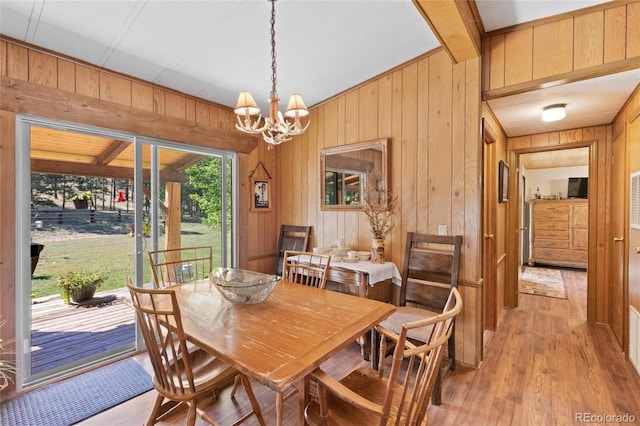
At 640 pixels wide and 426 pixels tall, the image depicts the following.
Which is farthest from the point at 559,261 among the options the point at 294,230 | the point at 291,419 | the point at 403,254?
the point at 291,419

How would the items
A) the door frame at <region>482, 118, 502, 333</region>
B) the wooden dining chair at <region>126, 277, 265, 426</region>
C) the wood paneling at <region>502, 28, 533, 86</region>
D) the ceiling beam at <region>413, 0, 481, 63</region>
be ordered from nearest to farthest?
the wooden dining chair at <region>126, 277, 265, 426</region>
the ceiling beam at <region>413, 0, 481, 63</region>
the wood paneling at <region>502, 28, 533, 86</region>
the door frame at <region>482, 118, 502, 333</region>

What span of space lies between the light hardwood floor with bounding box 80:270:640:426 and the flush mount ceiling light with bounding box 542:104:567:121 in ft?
7.42

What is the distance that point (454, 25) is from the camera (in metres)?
1.93

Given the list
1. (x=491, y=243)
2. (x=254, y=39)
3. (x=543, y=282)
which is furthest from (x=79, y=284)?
(x=543, y=282)

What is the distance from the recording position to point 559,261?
6543mm

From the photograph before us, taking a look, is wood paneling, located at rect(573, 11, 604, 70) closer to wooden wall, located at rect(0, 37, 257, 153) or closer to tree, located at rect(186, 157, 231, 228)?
wooden wall, located at rect(0, 37, 257, 153)

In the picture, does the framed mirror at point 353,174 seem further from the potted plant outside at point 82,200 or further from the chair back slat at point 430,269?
the potted plant outside at point 82,200

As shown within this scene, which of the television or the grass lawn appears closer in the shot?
the grass lawn

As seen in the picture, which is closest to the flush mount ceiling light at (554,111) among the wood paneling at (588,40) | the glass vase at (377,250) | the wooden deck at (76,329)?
the wood paneling at (588,40)

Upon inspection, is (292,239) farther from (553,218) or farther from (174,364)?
(553,218)

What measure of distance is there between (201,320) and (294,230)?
7.76 ft

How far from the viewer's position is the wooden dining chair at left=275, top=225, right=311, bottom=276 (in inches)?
148

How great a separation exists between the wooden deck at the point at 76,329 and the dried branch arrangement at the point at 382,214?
2.41 meters

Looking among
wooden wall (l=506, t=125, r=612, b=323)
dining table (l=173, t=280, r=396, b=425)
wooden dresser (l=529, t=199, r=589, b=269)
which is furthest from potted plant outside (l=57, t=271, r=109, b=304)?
wooden dresser (l=529, t=199, r=589, b=269)
